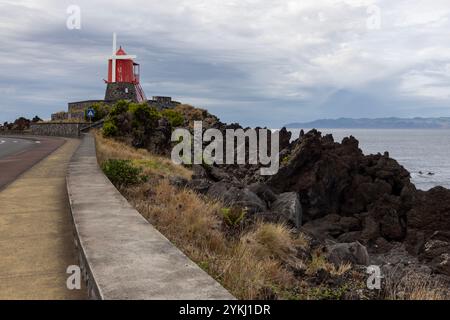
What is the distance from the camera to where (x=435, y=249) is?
57.5 feet

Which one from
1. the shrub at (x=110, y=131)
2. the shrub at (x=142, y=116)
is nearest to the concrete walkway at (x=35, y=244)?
the shrub at (x=110, y=131)

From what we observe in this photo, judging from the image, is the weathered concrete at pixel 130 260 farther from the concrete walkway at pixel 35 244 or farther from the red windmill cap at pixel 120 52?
the red windmill cap at pixel 120 52

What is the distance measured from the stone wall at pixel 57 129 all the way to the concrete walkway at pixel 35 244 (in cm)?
3737

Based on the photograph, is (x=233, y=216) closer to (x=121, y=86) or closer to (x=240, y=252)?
(x=240, y=252)

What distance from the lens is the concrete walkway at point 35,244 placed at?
4.51 meters

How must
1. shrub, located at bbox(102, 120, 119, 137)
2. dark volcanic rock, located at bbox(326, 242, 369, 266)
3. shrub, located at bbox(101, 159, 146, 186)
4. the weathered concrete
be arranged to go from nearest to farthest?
the weathered concrete, dark volcanic rock, located at bbox(326, 242, 369, 266), shrub, located at bbox(101, 159, 146, 186), shrub, located at bbox(102, 120, 119, 137)

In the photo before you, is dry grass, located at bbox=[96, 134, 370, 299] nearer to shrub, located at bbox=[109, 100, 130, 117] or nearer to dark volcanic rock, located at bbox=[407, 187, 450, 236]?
dark volcanic rock, located at bbox=[407, 187, 450, 236]

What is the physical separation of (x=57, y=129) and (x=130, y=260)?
53441mm

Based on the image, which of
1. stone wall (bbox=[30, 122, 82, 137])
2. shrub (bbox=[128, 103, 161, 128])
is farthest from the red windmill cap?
shrub (bbox=[128, 103, 161, 128])

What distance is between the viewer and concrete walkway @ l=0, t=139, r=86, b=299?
4508 millimetres

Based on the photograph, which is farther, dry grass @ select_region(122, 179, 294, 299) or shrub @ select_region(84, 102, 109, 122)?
shrub @ select_region(84, 102, 109, 122)

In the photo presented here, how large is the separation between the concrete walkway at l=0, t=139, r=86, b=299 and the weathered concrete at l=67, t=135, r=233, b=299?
14.8 inches
